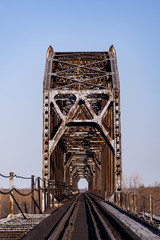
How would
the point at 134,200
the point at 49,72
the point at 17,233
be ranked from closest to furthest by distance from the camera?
the point at 17,233
the point at 134,200
the point at 49,72

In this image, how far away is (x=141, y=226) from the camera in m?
8.63

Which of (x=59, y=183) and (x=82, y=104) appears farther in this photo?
(x=59, y=183)

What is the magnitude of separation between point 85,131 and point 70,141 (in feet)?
8.76

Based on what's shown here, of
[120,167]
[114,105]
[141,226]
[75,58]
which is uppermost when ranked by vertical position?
[75,58]

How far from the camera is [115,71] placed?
2081cm

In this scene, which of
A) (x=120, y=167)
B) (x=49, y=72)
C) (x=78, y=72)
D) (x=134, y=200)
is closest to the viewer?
(x=134, y=200)

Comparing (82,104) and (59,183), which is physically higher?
(82,104)

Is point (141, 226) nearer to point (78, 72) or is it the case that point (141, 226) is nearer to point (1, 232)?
point (1, 232)

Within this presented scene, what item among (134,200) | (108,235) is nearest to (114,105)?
(134,200)

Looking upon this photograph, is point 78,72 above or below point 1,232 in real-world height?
above

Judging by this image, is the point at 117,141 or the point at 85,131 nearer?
the point at 117,141

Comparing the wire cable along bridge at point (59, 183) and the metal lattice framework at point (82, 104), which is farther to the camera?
the metal lattice framework at point (82, 104)

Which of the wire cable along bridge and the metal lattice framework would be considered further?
the metal lattice framework

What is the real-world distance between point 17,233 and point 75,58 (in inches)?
713
